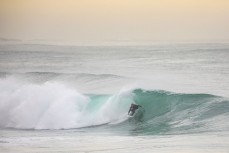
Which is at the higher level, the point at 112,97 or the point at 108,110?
the point at 112,97

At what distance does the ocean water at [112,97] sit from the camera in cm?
417

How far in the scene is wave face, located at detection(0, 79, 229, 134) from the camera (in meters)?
4.21

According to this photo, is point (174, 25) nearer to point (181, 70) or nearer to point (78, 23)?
point (181, 70)

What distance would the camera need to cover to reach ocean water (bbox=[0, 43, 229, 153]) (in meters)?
4.17

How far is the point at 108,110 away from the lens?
14.2 ft

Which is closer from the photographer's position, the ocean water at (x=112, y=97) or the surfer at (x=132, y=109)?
the ocean water at (x=112, y=97)

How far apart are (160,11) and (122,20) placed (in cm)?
28

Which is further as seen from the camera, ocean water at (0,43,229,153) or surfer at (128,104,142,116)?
surfer at (128,104,142,116)

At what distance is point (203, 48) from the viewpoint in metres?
4.24

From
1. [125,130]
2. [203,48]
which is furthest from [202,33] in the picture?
[125,130]

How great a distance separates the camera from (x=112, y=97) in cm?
427

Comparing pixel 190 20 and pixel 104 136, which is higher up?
pixel 190 20

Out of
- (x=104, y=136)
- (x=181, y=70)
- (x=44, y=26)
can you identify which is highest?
(x=44, y=26)

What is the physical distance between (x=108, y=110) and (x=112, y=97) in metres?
0.11
